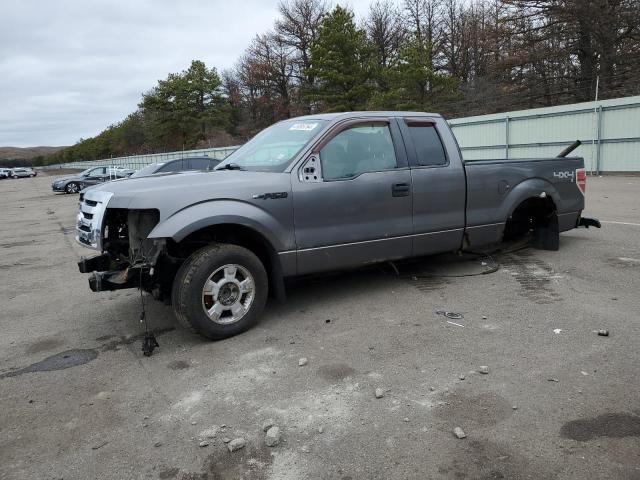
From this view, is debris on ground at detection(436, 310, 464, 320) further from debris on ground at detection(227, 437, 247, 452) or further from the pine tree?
the pine tree

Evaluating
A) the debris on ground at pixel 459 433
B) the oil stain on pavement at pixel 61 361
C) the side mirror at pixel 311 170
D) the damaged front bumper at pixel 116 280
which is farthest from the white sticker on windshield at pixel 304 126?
the debris on ground at pixel 459 433

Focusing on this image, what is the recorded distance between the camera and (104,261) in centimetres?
499

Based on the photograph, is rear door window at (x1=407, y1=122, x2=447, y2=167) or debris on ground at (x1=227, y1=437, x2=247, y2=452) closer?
debris on ground at (x1=227, y1=437, x2=247, y2=452)

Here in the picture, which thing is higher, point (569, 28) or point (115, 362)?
point (569, 28)

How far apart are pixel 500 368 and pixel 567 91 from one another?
30582mm

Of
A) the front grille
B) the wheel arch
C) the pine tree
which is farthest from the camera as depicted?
the pine tree

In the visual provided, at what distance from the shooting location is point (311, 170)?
4.93 meters

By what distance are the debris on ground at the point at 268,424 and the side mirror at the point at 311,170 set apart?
232 centimetres

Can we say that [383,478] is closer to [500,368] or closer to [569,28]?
[500,368]

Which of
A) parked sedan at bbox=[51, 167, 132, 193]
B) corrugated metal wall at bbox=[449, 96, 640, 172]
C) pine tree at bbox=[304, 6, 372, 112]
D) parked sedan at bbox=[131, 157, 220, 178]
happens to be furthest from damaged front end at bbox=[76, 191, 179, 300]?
pine tree at bbox=[304, 6, 372, 112]

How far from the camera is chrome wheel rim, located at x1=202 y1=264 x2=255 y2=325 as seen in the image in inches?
175

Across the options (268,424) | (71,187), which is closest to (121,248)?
(268,424)

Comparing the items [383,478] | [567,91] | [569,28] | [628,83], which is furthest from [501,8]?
[383,478]

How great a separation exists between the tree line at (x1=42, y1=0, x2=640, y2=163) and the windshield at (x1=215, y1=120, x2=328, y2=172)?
20.3 metres
